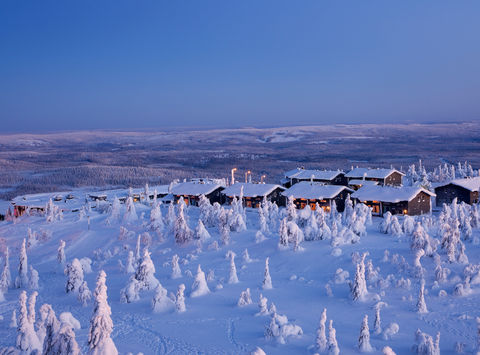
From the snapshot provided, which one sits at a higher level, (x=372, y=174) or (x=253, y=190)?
(x=372, y=174)

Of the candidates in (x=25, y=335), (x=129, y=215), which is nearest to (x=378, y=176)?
(x=129, y=215)

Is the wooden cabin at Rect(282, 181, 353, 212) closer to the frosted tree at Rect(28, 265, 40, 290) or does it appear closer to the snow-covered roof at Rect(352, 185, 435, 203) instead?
the snow-covered roof at Rect(352, 185, 435, 203)

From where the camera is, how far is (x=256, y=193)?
57.1 m

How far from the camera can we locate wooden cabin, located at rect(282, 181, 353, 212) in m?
52.7

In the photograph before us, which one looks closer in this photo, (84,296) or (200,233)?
(84,296)

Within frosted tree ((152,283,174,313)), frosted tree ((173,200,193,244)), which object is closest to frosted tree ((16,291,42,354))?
frosted tree ((152,283,174,313))

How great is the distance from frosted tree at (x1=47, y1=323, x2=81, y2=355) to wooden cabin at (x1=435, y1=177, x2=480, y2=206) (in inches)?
2094

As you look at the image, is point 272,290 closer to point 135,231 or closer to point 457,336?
point 457,336

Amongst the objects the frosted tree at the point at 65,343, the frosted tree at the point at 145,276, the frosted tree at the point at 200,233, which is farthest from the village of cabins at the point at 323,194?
the frosted tree at the point at 65,343

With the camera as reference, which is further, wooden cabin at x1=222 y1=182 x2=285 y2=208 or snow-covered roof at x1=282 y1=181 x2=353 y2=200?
wooden cabin at x1=222 y1=182 x2=285 y2=208

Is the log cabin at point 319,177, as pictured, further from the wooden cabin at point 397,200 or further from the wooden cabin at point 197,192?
the wooden cabin at point 397,200

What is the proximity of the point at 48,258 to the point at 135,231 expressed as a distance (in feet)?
29.8

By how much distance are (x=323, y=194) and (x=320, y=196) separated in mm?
681

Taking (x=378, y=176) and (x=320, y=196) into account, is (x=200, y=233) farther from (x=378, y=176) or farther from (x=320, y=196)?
(x=378, y=176)
